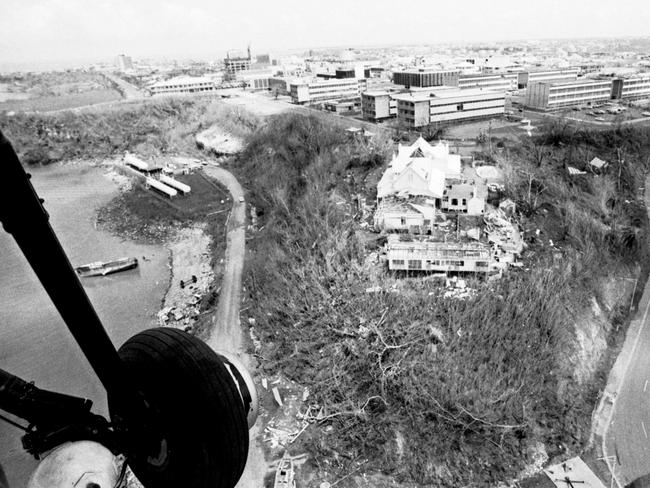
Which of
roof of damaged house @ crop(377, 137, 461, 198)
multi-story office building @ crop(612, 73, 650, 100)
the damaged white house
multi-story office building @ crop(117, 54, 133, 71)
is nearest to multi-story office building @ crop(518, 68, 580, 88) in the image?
multi-story office building @ crop(612, 73, 650, 100)

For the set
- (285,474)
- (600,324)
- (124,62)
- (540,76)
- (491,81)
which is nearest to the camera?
(285,474)

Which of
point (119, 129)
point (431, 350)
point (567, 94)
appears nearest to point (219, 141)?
point (119, 129)

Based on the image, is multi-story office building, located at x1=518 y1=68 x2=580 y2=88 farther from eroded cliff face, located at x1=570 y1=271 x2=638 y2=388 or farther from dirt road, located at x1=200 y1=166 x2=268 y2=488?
dirt road, located at x1=200 y1=166 x2=268 y2=488

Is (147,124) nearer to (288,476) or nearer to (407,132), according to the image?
(407,132)

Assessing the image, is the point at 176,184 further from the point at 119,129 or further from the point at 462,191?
the point at 119,129

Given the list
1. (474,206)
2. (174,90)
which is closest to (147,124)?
(174,90)
